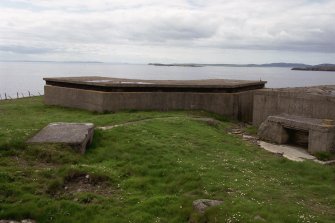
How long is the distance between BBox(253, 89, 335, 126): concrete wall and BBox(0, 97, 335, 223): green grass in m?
3.63

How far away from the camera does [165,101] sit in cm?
1966

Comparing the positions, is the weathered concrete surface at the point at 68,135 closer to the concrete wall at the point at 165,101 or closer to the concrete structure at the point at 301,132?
the concrete wall at the point at 165,101

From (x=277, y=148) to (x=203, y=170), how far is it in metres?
4.63

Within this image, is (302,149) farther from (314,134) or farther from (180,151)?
(180,151)

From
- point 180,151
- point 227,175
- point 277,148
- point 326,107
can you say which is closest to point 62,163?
point 180,151

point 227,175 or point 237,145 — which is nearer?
point 227,175

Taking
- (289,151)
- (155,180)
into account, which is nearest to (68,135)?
(155,180)

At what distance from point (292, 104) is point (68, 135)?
9.15m

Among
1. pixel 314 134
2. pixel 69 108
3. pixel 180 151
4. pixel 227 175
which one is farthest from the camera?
pixel 69 108

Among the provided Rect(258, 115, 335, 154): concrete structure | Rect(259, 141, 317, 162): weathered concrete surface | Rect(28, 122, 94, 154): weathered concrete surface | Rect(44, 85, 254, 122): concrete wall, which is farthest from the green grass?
Rect(44, 85, 254, 122): concrete wall

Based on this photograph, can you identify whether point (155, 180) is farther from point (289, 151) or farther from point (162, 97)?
point (162, 97)

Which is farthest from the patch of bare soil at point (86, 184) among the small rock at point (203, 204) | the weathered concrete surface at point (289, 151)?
the weathered concrete surface at point (289, 151)

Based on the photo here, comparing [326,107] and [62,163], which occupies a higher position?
[326,107]

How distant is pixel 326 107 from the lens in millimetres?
15156
